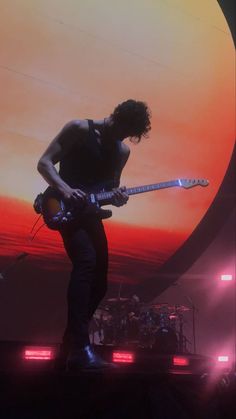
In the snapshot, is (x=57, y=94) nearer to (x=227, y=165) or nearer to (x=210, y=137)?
(x=210, y=137)

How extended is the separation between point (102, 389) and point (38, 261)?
152 cm

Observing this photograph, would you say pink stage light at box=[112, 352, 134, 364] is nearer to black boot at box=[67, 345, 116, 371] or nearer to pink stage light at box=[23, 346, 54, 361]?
pink stage light at box=[23, 346, 54, 361]

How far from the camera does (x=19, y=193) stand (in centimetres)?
288

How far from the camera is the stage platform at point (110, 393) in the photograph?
1.47 metres

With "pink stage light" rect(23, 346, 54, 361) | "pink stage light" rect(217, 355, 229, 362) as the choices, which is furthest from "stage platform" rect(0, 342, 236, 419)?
"pink stage light" rect(217, 355, 229, 362)

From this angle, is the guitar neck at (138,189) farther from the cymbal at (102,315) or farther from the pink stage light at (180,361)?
the cymbal at (102,315)

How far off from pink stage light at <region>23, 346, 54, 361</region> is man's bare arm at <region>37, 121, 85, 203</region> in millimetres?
782

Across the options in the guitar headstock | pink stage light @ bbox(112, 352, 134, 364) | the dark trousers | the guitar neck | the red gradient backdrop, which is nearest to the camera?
the dark trousers

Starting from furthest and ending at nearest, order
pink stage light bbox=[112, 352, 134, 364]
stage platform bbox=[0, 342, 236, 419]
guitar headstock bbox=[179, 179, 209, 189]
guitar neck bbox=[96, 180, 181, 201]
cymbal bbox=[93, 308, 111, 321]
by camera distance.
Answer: cymbal bbox=[93, 308, 111, 321], guitar headstock bbox=[179, 179, 209, 189], pink stage light bbox=[112, 352, 134, 364], guitar neck bbox=[96, 180, 181, 201], stage platform bbox=[0, 342, 236, 419]

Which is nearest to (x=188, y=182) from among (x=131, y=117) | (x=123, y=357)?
(x=131, y=117)

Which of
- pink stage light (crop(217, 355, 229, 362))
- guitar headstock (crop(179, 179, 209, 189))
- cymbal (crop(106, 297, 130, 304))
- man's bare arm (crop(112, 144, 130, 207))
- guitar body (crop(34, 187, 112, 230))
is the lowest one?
pink stage light (crop(217, 355, 229, 362))

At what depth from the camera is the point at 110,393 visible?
1572 millimetres

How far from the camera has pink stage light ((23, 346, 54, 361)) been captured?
1967 mm

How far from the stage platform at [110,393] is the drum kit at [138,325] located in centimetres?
134
